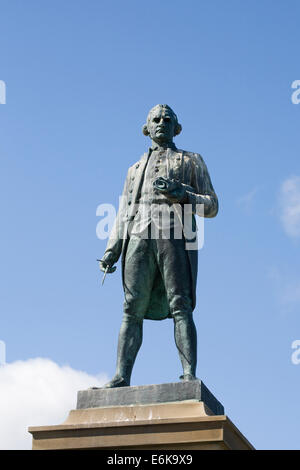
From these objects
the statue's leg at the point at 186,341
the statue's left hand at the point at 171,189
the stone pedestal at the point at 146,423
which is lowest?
the stone pedestal at the point at 146,423

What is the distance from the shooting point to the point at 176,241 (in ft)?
36.9

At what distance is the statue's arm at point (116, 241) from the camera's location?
1177 cm

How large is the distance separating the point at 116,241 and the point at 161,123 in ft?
5.72

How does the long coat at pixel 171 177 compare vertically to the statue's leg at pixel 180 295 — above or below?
above

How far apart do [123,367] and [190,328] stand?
1.00 meters

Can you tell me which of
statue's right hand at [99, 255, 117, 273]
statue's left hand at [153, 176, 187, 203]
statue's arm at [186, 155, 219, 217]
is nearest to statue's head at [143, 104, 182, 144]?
statue's arm at [186, 155, 219, 217]

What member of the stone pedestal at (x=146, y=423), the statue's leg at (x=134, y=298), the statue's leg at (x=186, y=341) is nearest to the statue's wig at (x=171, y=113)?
the statue's leg at (x=134, y=298)

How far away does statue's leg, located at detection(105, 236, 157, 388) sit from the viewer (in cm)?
1103

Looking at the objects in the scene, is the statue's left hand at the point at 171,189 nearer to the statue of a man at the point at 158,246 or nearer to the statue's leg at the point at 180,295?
the statue of a man at the point at 158,246

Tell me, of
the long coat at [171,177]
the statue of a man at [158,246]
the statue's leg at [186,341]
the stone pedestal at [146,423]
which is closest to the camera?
the stone pedestal at [146,423]

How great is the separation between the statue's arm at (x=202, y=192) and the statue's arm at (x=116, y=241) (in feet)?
3.42

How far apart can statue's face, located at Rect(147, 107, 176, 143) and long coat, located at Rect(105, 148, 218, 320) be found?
210 mm

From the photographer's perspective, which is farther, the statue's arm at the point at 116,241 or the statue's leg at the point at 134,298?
the statue's arm at the point at 116,241
